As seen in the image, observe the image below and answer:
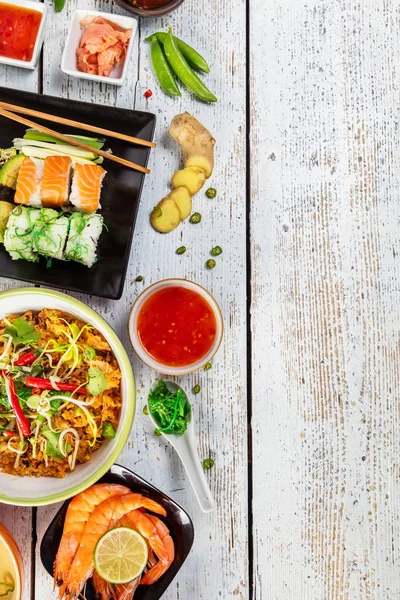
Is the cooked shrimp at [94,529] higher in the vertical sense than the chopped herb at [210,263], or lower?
lower

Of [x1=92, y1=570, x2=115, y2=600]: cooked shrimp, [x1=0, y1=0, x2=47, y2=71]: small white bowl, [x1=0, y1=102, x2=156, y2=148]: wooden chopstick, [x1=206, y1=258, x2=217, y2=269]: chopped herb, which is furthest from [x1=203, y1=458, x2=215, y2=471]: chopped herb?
[x1=0, y1=0, x2=47, y2=71]: small white bowl

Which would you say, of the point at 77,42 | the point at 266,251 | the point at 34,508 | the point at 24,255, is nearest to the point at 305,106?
the point at 266,251

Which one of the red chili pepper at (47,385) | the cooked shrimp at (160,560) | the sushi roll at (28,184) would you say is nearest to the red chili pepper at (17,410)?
the red chili pepper at (47,385)

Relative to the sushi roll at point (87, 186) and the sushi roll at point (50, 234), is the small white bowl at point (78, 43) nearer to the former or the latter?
the sushi roll at point (87, 186)

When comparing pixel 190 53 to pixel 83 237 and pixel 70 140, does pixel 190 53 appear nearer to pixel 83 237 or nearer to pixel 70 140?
pixel 70 140

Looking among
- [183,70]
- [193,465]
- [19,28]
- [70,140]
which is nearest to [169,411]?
[193,465]

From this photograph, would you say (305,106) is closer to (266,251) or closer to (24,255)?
(266,251)
